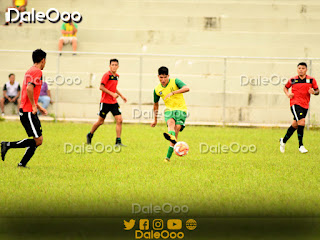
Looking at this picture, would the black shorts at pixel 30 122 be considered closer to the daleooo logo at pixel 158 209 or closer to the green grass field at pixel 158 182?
the green grass field at pixel 158 182

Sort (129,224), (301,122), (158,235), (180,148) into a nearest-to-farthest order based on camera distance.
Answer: (158,235) < (129,224) < (180,148) < (301,122)

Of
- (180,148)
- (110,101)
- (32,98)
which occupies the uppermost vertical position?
(32,98)

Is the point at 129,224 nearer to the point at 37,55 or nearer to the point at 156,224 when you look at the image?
the point at 156,224

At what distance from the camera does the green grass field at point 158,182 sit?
6738 mm

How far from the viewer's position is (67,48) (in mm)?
22203

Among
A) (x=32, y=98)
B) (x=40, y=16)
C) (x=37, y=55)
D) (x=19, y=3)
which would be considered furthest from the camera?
(x=40, y=16)

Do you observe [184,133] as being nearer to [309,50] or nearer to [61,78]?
[61,78]

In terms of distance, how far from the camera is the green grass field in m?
6.74

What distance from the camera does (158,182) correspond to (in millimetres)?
8531

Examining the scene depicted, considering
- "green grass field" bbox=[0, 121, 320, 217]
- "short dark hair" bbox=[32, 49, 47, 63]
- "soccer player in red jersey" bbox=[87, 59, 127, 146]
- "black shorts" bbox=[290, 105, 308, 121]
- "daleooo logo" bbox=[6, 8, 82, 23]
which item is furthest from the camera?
"daleooo logo" bbox=[6, 8, 82, 23]

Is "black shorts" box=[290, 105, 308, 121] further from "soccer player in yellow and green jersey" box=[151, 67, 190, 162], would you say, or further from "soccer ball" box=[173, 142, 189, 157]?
"soccer ball" box=[173, 142, 189, 157]

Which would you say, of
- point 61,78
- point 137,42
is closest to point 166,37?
point 137,42

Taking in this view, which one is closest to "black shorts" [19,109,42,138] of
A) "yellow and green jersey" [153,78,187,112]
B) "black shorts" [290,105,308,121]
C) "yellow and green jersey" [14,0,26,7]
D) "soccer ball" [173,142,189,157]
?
"soccer ball" [173,142,189,157]

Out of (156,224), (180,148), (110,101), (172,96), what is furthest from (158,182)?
(110,101)
